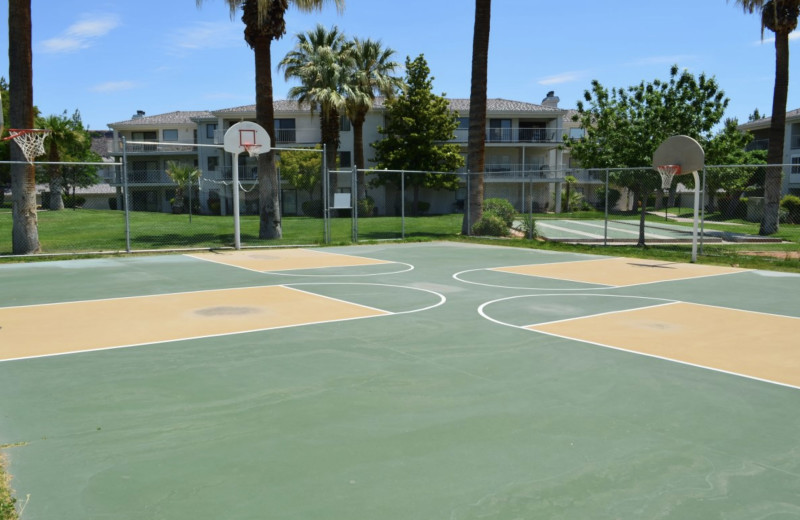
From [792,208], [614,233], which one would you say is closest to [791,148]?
[792,208]

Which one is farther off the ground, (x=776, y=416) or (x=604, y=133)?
(x=604, y=133)

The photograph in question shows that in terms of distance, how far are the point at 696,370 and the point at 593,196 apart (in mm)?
50346

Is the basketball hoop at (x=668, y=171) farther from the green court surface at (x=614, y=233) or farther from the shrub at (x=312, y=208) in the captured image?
the shrub at (x=312, y=208)

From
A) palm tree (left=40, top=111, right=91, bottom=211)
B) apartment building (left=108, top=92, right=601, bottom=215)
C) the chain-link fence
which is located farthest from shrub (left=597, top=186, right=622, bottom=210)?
palm tree (left=40, top=111, right=91, bottom=211)

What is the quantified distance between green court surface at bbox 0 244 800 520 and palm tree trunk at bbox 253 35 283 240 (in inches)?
507

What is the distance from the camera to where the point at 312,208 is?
4197 centimetres

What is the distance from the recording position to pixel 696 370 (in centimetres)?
614

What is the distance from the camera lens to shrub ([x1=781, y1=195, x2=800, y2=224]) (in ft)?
112

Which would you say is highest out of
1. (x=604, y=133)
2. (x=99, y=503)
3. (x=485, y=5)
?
(x=485, y=5)

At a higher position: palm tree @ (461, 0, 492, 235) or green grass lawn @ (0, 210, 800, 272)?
palm tree @ (461, 0, 492, 235)

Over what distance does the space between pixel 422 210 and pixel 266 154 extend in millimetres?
22766

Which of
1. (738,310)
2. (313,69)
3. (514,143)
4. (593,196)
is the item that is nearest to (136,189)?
(313,69)

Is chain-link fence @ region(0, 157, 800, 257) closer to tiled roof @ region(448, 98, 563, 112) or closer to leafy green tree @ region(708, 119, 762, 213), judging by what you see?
leafy green tree @ region(708, 119, 762, 213)

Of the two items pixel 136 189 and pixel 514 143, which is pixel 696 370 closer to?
pixel 514 143
